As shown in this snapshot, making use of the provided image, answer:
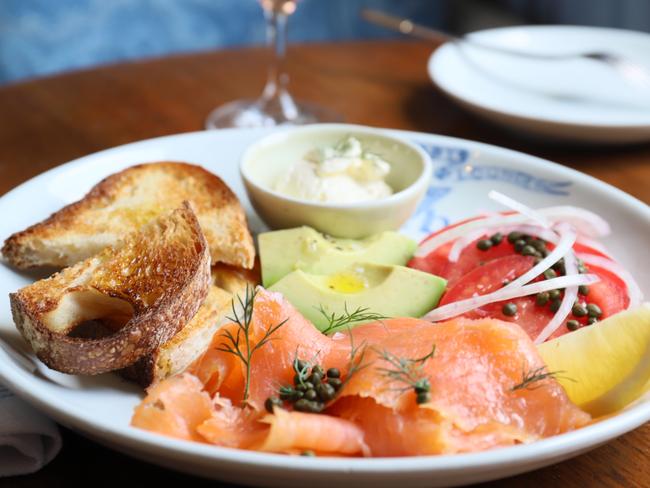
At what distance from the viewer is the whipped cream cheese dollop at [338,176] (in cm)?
203

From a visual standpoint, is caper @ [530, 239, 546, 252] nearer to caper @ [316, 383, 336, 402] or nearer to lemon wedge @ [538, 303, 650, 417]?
lemon wedge @ [538, 303, 650, 417]

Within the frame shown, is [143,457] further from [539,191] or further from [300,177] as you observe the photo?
[539,191]

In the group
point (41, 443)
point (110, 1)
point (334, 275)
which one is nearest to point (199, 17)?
point (110, 1)

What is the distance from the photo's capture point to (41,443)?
133cm

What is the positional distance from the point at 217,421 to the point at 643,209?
4.24 ft

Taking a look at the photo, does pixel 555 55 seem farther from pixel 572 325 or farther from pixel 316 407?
pixel 316 407

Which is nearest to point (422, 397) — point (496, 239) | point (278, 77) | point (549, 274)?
point (549, 274)

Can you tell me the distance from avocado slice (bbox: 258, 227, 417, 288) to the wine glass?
40.3 inches

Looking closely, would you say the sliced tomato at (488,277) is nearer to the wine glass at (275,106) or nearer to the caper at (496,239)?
the caper at (496,239)

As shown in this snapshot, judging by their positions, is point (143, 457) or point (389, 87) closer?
point (143, 457)

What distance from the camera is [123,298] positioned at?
1.48 meters

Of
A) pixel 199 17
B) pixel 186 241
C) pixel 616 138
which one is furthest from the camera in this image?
pixel 199 17

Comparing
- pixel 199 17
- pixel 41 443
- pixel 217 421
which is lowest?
pixel 199 17

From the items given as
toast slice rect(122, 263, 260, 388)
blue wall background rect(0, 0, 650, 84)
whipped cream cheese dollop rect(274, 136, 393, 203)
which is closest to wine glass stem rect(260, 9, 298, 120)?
whipped cream cheese dollop rect(274, 136, 393, 203)
